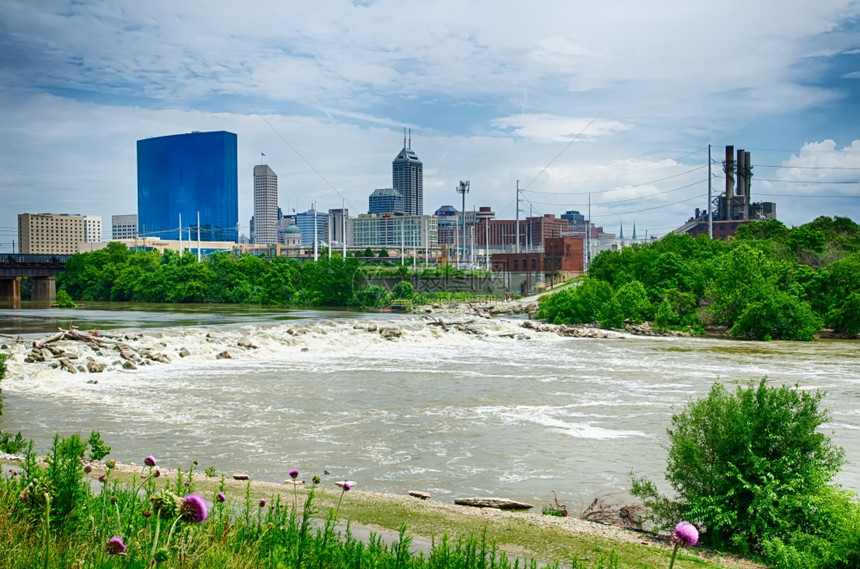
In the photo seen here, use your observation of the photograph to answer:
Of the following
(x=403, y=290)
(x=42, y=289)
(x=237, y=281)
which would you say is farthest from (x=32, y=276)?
(x=403, y=290)

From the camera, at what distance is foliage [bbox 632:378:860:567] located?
34.7 feet

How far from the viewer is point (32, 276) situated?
101125mm

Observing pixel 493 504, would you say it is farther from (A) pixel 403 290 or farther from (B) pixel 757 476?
(A) pixel 403 290

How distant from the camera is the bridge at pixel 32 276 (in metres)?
96.1

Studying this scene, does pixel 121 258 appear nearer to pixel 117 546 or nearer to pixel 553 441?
pixel 553 441

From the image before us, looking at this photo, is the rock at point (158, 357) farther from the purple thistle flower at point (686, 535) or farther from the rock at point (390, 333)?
the purple thistle flower at point (686, 535)

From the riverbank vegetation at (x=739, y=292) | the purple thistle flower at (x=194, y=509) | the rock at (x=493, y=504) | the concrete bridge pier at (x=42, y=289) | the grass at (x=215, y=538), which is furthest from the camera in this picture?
the concrete bridge pier at (x=42, y=289)

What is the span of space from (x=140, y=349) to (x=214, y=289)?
2674 inches

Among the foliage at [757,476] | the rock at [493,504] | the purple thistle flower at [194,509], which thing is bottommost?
the rock at [493,504]

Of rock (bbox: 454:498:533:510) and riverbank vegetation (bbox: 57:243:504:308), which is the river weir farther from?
riverbank vegetation (bbox: 57:243:504:308)

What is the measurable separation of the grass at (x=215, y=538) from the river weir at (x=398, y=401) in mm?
4301

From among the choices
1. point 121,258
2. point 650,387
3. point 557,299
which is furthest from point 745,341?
point 121,258

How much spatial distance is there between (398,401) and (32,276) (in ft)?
299

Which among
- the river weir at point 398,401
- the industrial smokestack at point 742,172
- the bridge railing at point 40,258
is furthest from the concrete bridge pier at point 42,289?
the industrial smokestack at point 742,172
